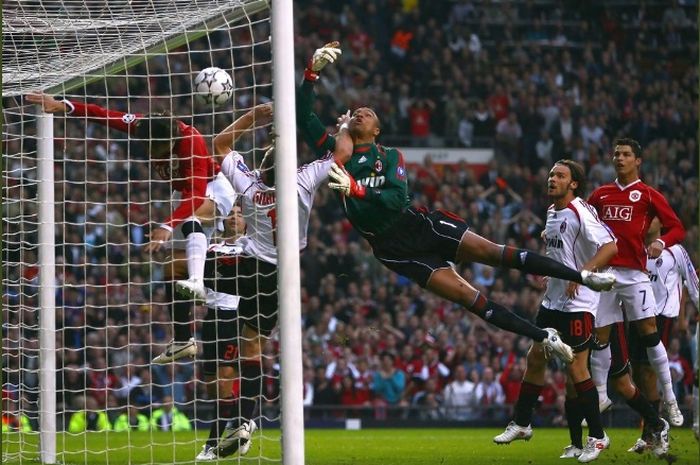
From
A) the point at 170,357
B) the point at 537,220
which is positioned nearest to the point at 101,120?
the point at 170,357

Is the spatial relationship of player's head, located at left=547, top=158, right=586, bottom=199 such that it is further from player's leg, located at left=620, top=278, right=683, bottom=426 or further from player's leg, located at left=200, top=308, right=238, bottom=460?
player's leg, located at left=200, top=308, right=238, bottom=460

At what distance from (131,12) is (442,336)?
36.3 ft

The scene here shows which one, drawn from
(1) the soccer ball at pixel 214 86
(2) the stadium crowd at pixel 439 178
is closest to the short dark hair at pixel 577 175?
(1) the soccer ball at pixel 214 86

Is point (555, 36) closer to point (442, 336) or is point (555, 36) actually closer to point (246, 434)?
point (442, 336)

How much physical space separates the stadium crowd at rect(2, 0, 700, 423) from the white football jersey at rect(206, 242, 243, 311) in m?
6.20

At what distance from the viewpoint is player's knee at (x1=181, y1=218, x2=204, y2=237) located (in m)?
9.30

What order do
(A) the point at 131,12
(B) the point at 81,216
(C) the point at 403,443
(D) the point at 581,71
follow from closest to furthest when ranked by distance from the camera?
(A) the point at 131,12 → (C) the point at 403,443 → (B) the point at 81,216 → (D) the point at 581,71

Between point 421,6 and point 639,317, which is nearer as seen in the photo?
point 639,317

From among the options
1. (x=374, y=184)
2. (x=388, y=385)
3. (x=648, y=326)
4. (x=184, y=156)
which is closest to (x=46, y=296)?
(x=184, y=156)

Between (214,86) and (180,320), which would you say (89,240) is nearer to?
(180,320)

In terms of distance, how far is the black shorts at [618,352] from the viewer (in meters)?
9.95

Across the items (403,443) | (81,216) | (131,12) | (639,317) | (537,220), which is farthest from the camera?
(537,220)

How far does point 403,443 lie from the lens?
12.2 meters

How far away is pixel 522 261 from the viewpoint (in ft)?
28.9
